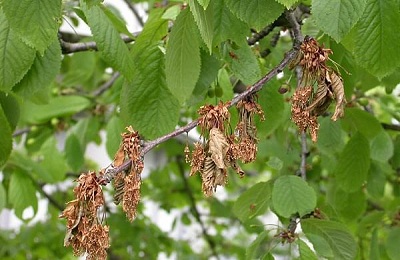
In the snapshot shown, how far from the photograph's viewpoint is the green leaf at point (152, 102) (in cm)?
154

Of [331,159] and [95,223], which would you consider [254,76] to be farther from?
[331,159]

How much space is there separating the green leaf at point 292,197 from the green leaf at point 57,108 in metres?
1.25

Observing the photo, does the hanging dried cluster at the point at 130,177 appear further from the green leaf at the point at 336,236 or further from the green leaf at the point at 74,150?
the green leaf at the point at 74,150

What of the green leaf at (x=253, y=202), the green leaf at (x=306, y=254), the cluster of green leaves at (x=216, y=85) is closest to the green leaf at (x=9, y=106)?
the cluster of green leaves at (x=216, y=85)

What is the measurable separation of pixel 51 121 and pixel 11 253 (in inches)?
49.4

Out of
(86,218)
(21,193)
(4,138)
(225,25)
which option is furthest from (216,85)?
(21,193)

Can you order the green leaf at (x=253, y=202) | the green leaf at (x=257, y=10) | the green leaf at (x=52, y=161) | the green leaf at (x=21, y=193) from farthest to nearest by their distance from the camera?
the green leaf at (x=52, y=161) < the green leaf at (x=21, y=193) < the green leaf at (x=253, y=202) < the green leaf at (x=257, y=10)

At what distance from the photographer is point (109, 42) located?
158 cm

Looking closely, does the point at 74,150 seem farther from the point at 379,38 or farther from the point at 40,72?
the point at 379,38

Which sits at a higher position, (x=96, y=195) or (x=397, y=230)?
(x=96, y=195)

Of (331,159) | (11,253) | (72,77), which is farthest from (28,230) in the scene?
(331,159)

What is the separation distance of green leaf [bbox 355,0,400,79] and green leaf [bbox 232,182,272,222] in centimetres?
61

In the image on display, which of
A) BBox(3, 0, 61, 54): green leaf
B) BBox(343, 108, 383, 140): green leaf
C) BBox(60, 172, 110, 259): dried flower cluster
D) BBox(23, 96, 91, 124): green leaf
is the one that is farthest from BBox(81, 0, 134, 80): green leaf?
BBox(23, 96, 91, 124): green leaf

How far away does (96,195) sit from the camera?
3.11ft
